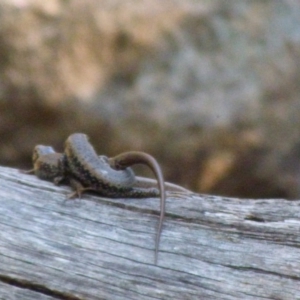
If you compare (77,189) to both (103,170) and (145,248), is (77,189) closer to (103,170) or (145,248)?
(103,170)

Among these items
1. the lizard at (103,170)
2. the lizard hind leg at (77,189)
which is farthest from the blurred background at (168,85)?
the lizard hind leg at (77,189)

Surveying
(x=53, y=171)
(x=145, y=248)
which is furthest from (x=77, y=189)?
(x=145, y=248)

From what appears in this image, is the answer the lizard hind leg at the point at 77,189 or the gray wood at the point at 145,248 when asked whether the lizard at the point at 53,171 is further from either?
the gray wood at the point at 145,248

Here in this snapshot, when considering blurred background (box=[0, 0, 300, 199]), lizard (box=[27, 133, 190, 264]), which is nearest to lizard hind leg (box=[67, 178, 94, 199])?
lizard (box=[27, 133, 190, 264])

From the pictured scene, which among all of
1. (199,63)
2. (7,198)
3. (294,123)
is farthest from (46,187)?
(294,123)

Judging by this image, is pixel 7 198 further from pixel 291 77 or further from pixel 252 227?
pixel 291 77

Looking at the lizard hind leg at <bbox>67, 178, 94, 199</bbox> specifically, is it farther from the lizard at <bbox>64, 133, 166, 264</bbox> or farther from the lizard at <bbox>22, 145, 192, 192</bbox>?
the lizard at <bbox>22, 145, 192, 192</bbox>
